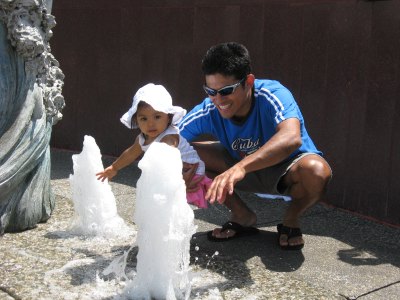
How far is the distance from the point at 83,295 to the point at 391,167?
2.55 metres

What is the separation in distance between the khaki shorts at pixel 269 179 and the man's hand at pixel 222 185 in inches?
34.9

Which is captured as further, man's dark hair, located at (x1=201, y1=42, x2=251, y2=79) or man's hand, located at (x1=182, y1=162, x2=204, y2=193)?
man's hand, located at (x1=182, y1=162, x2=204, y2=193)

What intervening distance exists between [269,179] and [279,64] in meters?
1.67

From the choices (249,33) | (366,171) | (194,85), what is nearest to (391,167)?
(366,171)

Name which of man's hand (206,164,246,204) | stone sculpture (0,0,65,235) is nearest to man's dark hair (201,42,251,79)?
man's hand (206,164,246,204)

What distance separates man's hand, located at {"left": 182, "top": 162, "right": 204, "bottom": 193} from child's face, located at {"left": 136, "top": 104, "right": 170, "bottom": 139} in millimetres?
319

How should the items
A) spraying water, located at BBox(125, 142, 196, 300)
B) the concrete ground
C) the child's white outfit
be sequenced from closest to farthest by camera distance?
spraying water, located at BBox(125, 142, 196, 300), the concrete ground, the child's white outfit

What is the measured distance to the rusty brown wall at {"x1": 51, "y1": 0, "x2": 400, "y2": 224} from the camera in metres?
4.87

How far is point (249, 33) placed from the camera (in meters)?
5.79

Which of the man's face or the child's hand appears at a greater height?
the man's face

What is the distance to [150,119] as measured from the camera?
152 inches

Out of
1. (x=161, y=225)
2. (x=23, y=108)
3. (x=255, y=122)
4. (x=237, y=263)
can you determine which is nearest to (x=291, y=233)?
(x=237, y=263)

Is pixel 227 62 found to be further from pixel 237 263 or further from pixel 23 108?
pixel 23 108

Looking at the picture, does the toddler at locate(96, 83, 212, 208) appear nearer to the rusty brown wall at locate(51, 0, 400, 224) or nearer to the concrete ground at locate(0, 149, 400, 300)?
the concrete ground at locate(0, 149, 400, 300)
